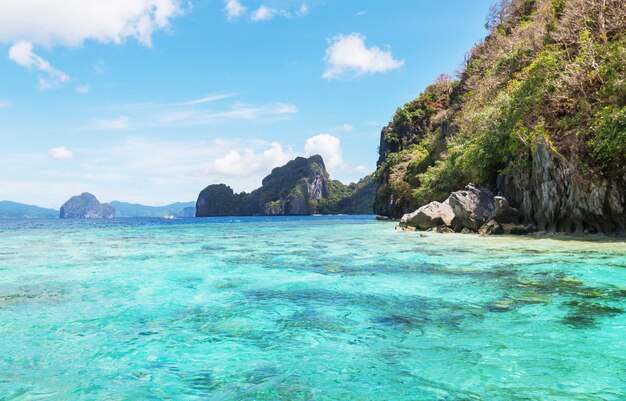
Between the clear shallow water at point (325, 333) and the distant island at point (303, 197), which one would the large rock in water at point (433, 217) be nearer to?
the clear shallow water at point (325, 333)

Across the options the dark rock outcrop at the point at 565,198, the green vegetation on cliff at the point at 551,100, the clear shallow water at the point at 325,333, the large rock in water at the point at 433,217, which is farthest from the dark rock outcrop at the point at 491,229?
the clear shallow water at the point at 325,333

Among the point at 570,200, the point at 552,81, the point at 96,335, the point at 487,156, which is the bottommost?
the point at 96,335

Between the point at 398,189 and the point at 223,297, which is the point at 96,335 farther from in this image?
the point at 398,189

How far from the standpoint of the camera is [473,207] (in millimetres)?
27062

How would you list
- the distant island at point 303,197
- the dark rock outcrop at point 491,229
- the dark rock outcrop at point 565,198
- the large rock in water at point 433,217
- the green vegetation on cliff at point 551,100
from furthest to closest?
the distant island at point 303,197, the large rock in water at point 433,217, the dark rock outcrop at point 491,229, the dark rock outcrop at point 565,198, the green vegetation on cliff at point 551,100

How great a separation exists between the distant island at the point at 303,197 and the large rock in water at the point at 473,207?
136528 millimetres

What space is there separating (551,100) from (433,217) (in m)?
11.3

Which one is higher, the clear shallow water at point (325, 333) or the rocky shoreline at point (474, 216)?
the rocky shoreline at point (474, 216)

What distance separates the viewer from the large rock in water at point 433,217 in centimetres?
3000

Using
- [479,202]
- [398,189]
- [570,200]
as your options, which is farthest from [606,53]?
[398,189]

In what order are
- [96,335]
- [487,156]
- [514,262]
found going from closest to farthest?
1. [96,335]
2. [514,262]
3. [487,156]

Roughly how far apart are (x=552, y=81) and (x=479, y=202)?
883 cm

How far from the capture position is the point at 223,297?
977 cm

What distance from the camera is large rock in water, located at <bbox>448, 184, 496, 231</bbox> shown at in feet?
87.5
